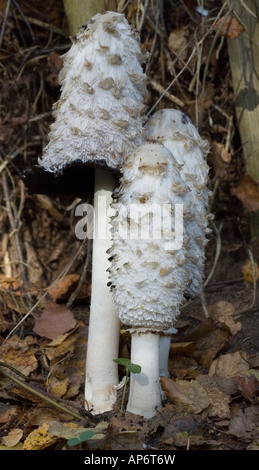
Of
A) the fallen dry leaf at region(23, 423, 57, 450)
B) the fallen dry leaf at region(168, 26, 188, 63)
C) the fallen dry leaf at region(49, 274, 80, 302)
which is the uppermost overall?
the fallen dry leaf at region(168, 26, 188, 63)

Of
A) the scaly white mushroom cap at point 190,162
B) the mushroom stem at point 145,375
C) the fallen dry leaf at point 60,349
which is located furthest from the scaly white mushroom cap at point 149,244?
the fallen dry leaf at point 60,349

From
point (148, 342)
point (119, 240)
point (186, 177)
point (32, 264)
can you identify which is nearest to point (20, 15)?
point (32, 264)

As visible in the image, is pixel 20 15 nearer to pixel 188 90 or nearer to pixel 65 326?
pixel 188 90

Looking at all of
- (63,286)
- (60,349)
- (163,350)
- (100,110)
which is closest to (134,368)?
(163,350)

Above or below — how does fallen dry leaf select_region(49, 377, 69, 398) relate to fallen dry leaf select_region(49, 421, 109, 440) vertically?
above

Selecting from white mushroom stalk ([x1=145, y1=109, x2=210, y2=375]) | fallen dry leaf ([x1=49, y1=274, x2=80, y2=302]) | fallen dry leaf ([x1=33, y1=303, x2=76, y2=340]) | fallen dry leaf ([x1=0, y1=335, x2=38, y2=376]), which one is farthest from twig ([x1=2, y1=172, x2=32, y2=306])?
white mushroom stalk ([x1=145, y1=109, x2=210, y2=375])

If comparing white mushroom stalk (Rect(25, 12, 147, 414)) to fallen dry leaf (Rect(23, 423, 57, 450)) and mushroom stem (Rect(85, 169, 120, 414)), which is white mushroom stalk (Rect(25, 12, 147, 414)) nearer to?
mushroom stem (Rect(85, 169, 120, 414))

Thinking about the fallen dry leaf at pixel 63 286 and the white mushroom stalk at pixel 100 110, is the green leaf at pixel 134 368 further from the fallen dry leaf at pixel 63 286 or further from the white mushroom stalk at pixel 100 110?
the fallen dry leaf at pixel 63 286
